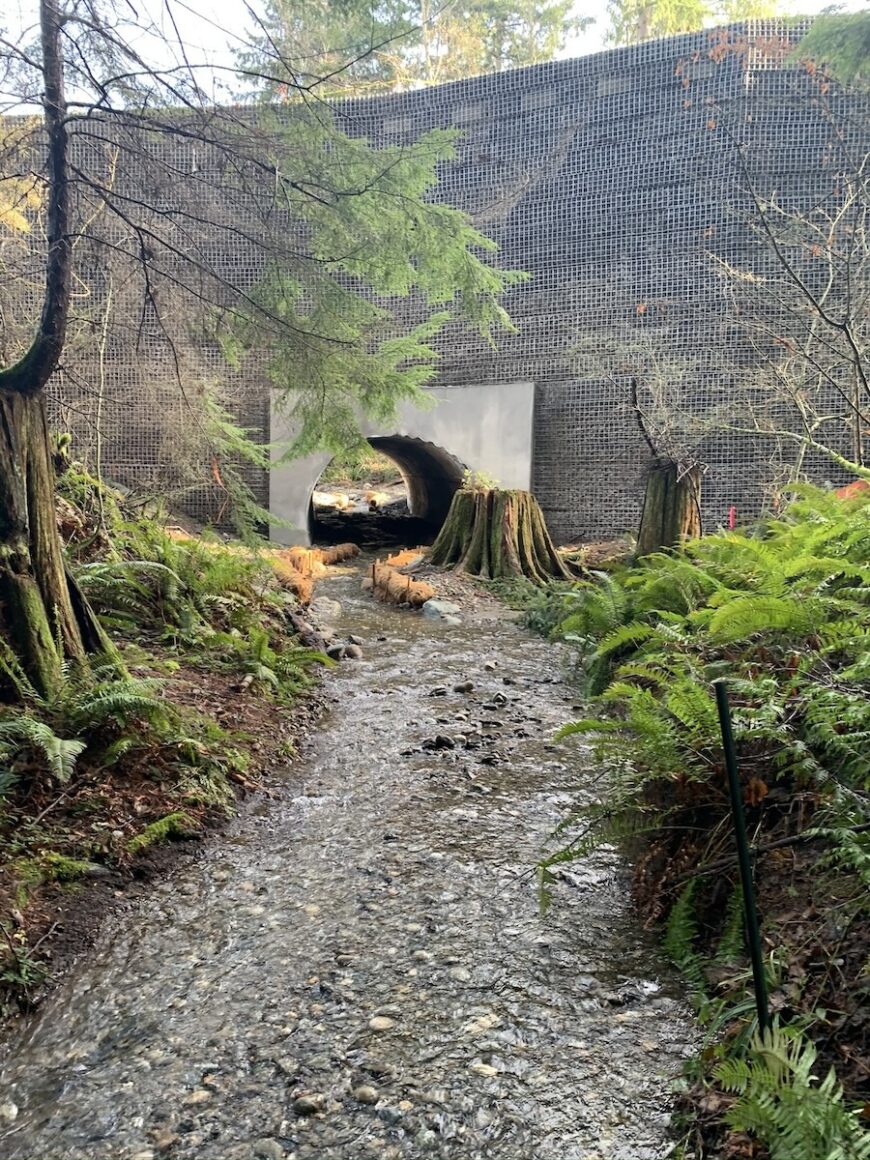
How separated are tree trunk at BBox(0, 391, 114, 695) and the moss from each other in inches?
32.7

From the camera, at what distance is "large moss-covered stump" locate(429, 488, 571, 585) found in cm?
997

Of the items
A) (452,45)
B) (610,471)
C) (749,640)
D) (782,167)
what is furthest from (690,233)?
(452,45)

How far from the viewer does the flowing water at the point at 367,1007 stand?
182 centimetres

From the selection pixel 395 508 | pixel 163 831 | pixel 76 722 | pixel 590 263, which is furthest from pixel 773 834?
pixel 395 508

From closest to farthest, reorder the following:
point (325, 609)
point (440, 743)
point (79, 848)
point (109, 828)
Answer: point (79, 848) < point (109, 828) < point (440, 743) < point (325, 609)

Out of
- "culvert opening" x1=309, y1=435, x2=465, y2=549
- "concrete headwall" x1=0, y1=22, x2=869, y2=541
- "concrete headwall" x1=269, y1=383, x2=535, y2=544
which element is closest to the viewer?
"concrete headwall" x1=0, y1=22, x2=869, y2=541

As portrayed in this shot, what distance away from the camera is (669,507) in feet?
25.1

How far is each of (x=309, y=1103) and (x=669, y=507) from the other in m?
6.56

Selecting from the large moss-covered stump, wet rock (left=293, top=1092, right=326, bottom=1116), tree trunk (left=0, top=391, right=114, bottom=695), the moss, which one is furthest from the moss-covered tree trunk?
the large moss-covered stump

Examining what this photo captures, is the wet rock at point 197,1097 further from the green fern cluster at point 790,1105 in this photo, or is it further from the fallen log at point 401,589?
the fallen log at point 401,589

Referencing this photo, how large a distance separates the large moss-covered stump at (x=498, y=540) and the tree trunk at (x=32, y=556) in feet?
21.3

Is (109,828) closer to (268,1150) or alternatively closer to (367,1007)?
(367,1007)

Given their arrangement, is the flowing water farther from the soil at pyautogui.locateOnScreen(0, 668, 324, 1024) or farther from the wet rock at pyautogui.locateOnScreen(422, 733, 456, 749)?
the wet rock at pyautogui.locateOnScreen(422, 733, 456, 749)

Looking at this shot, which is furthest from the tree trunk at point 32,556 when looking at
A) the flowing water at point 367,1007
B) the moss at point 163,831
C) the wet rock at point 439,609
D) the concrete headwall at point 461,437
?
the concrete headwall at point 461,437
